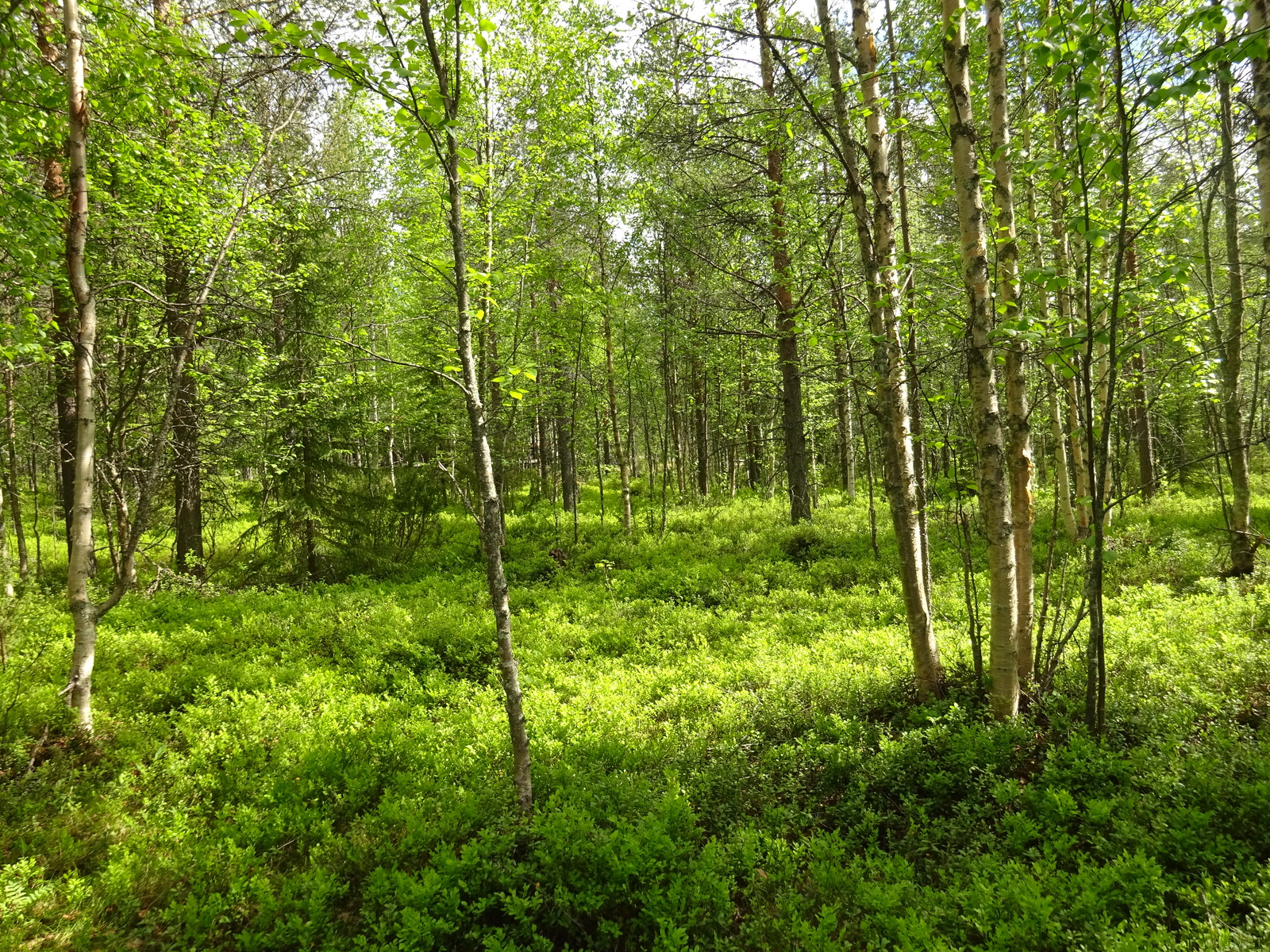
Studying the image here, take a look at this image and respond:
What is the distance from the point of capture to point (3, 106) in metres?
4.73

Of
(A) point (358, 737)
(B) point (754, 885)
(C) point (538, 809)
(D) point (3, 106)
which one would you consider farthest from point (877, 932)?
(D) point (3, 106)

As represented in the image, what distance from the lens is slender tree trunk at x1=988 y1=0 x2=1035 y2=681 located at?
15.5 ft

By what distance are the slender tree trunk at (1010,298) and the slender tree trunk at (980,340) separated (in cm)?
23

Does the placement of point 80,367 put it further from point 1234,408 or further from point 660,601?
point 1234,408

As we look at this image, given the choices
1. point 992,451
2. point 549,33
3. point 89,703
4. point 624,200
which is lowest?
point 89,703

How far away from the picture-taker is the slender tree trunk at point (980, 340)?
4.48 meters

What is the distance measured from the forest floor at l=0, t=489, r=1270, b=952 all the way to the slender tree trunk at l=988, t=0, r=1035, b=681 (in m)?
0.77

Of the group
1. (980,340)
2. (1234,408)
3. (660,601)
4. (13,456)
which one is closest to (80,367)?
(13,456)

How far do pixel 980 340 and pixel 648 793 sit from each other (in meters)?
4.63

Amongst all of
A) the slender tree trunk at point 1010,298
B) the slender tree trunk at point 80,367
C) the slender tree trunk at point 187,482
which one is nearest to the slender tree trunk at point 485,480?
the slender tree trunk at point 80,367

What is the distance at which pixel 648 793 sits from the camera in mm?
4766

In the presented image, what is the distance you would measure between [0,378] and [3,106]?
7200 millimetres

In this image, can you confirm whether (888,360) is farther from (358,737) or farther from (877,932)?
(358,737)

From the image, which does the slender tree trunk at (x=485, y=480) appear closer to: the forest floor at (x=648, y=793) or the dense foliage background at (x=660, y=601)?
the dense foliage background at (x=660, y=601)
